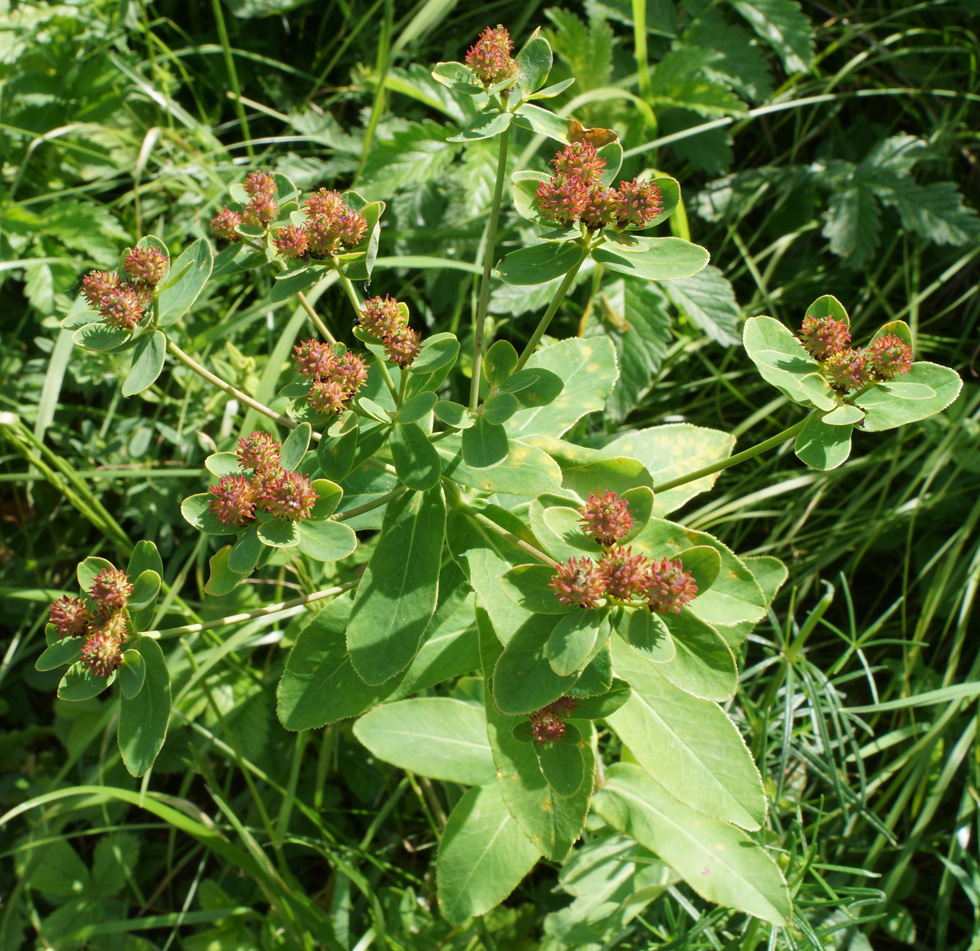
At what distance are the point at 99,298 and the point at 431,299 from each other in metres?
1.53

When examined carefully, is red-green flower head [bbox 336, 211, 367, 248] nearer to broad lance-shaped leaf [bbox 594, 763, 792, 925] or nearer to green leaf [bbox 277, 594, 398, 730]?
green leaf [bbox 277, 594, 398, 730]

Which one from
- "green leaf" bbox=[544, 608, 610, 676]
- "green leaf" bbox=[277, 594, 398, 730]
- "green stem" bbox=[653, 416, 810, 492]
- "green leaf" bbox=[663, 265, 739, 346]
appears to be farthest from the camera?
"green leaf" bbox=[663, 265, 739, 346]

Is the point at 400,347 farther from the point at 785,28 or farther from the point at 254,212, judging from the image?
the point at 785,28

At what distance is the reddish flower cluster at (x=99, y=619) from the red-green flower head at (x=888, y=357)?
129 cm

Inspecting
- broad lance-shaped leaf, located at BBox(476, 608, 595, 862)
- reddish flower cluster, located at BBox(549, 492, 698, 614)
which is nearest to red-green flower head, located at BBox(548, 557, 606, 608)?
reddish flower cluster, located at BBox(549, 492, 698, 614)

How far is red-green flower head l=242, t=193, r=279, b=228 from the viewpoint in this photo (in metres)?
1.56

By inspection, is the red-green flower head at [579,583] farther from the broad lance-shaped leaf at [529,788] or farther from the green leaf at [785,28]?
the green leaf at [785,28]

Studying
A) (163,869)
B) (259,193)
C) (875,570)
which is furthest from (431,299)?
(163,869)

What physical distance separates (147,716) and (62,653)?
175mm

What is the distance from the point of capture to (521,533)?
1.64 meters

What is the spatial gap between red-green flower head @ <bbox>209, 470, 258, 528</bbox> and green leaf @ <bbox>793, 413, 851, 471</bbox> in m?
0.90

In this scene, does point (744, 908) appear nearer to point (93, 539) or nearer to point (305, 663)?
point (305, 663)

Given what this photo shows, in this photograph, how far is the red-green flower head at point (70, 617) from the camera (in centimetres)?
132

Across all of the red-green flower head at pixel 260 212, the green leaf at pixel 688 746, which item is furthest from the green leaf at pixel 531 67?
the green leaf at pixel 688 746
